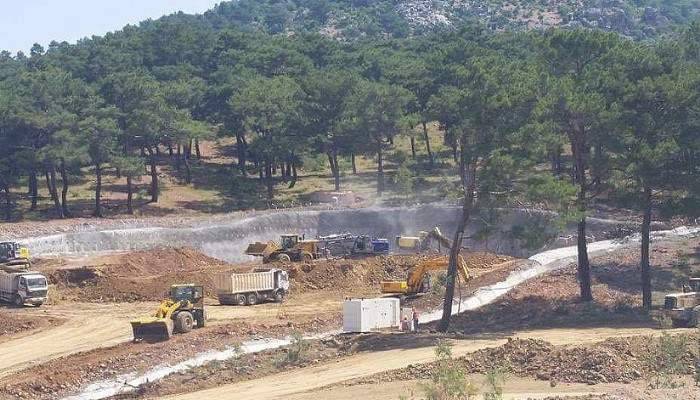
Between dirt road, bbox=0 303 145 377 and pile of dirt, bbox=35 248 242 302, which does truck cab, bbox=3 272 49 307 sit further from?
pile of dirt, bbox=35 248 242 302

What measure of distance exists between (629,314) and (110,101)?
225 ft

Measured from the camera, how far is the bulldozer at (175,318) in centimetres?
4750

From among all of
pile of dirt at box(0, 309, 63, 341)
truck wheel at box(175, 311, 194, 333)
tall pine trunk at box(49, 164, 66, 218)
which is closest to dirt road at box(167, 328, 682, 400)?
truck wheel at box(175, 311, 194, 333)

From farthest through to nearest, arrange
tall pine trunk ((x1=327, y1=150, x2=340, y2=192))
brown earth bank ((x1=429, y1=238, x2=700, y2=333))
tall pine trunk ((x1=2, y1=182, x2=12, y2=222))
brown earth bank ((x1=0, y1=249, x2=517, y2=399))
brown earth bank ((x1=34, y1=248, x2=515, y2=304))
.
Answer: tall pine trunk ((x1=327, y1=150, x2=340, y2=192)), tall pine trunk ((x1=2, y1=182, x2=12, y2=222)), brown earth bank ((x1=34, y1=248, x2=515, y2=304)), brown earth bank ((x1=429, y1=238, x2=700, y2=333)), brown earth bank ((x1=0, y1=249, x2=517, y2=399))

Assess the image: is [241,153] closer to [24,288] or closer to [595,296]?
[24,288]

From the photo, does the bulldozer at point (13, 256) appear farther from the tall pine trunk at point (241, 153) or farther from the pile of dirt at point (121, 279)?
the tall pine trunk at point (241, 153)

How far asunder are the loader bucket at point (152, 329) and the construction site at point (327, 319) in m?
0.10

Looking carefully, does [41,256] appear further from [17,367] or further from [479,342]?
[479,342]

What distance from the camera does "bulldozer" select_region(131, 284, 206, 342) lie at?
47500 millimetres

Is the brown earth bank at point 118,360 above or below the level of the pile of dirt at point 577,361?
below

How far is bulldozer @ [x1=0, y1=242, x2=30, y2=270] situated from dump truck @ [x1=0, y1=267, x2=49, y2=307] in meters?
4.81

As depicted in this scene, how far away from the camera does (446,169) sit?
357ft

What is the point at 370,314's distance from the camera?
164 feet

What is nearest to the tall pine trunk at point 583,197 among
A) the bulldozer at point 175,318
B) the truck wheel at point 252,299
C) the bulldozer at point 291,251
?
the truck wheel at point 252,299
